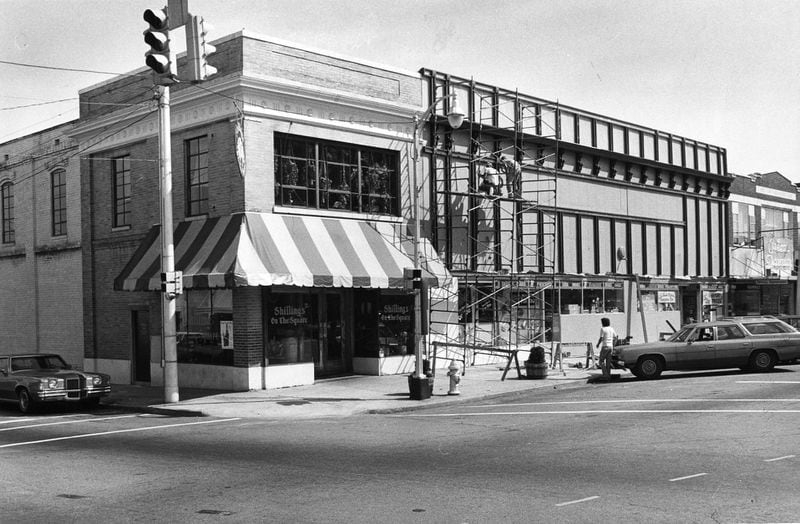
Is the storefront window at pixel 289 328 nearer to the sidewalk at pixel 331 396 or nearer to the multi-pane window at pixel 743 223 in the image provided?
the sidewalk at pixel 331 396

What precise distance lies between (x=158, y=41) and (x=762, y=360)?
1753cm

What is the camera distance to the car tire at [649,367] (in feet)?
74.3

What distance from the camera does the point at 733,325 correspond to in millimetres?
22703

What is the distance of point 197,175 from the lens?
2320 cm

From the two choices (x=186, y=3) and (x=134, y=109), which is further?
(x=134, y=109)

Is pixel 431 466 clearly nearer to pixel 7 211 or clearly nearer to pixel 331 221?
pixel 331 221

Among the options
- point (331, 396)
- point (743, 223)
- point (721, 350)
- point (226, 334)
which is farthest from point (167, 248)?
point (743, 223)

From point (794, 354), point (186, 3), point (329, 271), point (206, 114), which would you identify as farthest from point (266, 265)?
point (794, 354)

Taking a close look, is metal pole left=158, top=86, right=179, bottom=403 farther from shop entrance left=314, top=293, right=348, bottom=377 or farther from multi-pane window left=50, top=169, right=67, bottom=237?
multi-pane window left=50, top=169, right=67, bottom=237

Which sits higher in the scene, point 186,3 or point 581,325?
point 186,3

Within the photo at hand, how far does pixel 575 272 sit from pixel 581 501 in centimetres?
2346

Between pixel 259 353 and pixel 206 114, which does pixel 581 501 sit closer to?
pixel 259 353

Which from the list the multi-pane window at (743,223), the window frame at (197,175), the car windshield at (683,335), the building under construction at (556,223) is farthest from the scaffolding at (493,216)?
the multi-pane window at (743,223)

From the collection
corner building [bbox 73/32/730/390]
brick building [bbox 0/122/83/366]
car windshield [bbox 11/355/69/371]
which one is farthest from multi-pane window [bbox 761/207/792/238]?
car windshield [bbox 11/355/69/371]
